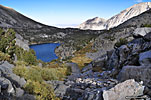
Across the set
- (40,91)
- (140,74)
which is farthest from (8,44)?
(140,74)

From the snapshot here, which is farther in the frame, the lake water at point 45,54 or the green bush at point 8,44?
the lake water at point 45,54

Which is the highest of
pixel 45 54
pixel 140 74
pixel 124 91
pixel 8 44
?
pixel 8 44

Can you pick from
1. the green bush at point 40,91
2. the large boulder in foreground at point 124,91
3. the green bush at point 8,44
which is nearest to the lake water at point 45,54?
the green bush at point 8,44

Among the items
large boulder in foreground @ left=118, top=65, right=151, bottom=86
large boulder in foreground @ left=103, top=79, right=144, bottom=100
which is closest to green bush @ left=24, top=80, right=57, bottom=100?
large boulder in foreground @ left=103, top=79, right=144, bottom=100

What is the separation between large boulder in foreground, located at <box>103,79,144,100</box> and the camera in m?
5.65

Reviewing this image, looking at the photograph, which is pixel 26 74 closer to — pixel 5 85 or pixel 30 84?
pixel 30 84

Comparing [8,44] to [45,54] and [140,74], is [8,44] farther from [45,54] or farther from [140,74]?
[45,54]

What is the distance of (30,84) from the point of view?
9508 mm

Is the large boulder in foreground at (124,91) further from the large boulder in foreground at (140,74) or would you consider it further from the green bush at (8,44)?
the green bush at (8,44)

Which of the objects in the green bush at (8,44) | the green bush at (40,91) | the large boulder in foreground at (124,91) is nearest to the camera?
the large boulder in foreground at (124,91)

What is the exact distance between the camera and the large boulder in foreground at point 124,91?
5.65m

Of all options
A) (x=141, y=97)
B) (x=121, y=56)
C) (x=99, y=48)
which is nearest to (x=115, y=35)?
(x=99, y=48)

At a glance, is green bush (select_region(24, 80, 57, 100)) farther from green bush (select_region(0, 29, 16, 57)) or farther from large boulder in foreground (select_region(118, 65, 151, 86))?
green bush (select_region(0, 29, 16, 57))

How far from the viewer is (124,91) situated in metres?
5.75
